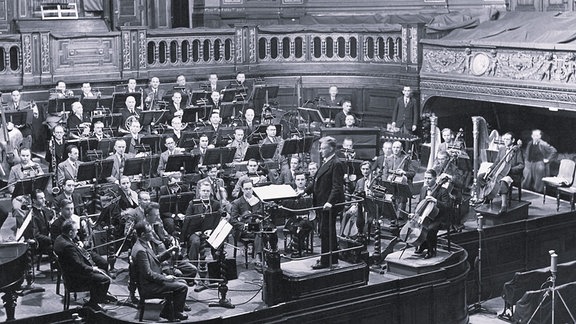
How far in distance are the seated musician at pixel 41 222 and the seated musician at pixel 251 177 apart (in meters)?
2.90

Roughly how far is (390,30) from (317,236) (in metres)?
6.96

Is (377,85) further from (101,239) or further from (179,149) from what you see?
(101,239)

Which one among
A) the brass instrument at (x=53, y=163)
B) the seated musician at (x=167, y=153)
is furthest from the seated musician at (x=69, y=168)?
the seated musician at (x=167, y=153)

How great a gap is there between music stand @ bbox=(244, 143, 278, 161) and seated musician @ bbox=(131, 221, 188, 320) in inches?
178

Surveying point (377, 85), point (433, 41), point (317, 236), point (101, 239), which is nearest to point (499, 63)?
point (433, 41)

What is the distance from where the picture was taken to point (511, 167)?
16109 millimetres

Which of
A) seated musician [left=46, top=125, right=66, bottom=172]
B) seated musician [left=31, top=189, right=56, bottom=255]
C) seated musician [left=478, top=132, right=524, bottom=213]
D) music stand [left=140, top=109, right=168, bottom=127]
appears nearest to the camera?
seated musician [left=31, top=189, right=56, bottom=255]

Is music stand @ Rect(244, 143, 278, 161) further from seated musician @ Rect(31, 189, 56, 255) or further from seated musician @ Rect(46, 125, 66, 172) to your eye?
seated musician @ Rect(31, 189, 56, 255)

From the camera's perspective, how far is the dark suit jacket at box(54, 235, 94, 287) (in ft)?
37.7

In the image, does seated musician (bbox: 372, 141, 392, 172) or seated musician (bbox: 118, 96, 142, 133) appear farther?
seated musician (bbox: 118, 96, 142, 133)

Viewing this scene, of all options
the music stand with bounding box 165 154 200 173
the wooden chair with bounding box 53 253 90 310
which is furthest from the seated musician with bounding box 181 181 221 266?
the wooden chair with bounding box 53 253 90 310

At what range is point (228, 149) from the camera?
15.3 metres

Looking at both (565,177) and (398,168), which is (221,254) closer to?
(398,168)

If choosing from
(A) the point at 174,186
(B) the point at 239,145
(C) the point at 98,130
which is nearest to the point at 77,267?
(A) the point at 174,186
